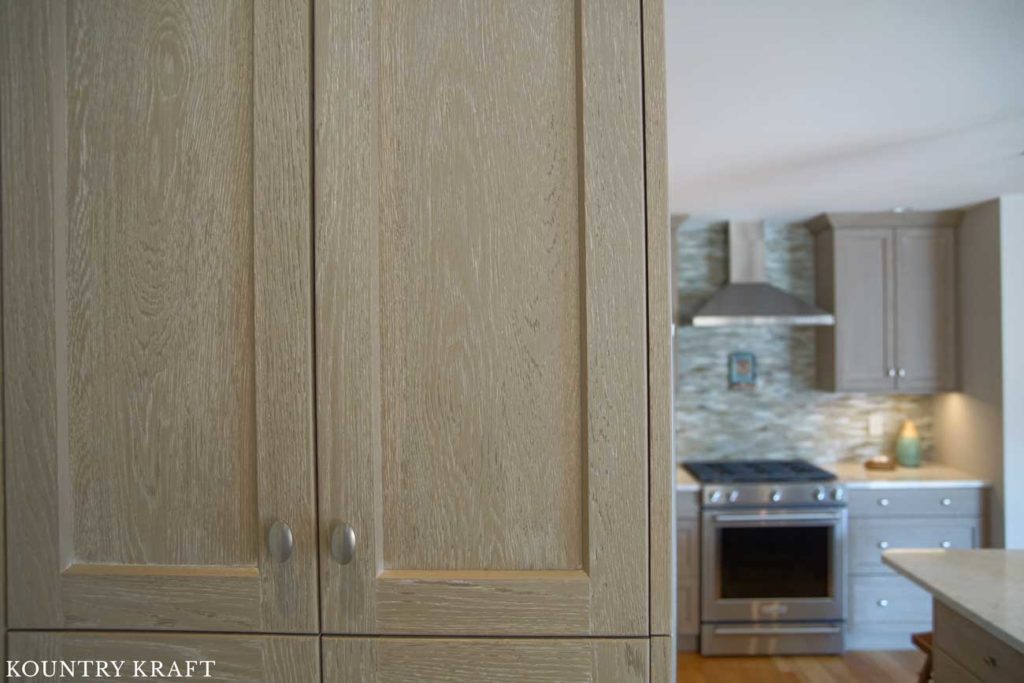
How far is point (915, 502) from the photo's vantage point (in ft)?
13.1

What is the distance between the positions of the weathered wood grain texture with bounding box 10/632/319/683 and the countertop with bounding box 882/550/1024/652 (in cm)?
175

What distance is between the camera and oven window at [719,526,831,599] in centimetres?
396

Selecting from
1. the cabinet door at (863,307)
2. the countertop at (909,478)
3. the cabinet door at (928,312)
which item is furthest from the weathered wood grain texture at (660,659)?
the cabinet door at (928,312)

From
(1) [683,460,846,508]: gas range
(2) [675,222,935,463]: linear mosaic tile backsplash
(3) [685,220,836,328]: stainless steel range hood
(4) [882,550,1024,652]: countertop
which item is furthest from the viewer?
(2) [675,222,935,463]: linear mosaic tile backsplash

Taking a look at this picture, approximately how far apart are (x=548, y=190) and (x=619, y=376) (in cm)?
25

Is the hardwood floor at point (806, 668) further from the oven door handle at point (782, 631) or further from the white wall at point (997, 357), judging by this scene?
the white wall at point (997, 357)

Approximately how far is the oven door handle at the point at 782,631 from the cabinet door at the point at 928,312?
151cm

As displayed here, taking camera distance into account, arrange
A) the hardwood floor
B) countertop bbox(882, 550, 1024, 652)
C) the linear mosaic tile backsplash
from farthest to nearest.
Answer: the linear mosaic tile backsplash
the hardwood floor
countertop bbox(882, 550, 1024, 652)

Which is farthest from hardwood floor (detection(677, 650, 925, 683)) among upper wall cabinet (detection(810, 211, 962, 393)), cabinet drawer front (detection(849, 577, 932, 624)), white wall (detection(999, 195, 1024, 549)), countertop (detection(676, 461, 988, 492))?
upper wall cabinet (detection(810, 211, 962, 393))

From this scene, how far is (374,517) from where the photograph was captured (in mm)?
844

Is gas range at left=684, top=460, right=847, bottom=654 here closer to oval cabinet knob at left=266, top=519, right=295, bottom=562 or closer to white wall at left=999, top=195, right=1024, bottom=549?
white wall at left=999, top=195, right=1024, bottom=549

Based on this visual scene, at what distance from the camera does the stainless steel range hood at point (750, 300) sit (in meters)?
4.18

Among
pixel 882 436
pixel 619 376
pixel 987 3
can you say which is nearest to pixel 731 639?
pixel 882 436

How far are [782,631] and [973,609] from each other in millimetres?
2288
